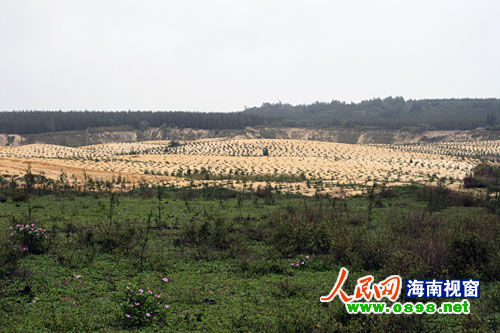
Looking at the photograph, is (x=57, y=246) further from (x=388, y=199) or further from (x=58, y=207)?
(x=388, y=199)

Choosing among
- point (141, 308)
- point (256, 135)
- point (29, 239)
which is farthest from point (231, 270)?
point (256, 135)

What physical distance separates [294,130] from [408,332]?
370 feet

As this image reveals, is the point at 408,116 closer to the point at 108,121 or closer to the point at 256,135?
the point at 256,135

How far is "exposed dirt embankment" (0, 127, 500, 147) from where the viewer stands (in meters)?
96.2

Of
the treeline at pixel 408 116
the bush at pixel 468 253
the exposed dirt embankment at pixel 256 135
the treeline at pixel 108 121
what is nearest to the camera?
the bush at pixel 468 253

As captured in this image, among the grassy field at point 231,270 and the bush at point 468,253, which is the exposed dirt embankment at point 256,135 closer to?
the grassy field at point 231,270

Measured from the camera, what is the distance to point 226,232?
34.8 ft

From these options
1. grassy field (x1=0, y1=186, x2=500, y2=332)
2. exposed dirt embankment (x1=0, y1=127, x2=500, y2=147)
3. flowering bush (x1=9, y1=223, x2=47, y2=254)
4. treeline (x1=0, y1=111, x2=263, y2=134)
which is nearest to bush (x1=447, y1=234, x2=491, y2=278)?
grassy field (x1=0, y1=186, x2=500, y2=332)

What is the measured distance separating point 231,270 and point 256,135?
337 feet

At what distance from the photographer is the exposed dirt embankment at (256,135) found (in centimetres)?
9625

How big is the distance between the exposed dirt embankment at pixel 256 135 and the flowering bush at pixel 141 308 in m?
98.0

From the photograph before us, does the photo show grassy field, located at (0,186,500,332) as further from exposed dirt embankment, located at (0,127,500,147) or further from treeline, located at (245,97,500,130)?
treeline, located at (245,97,500,130)

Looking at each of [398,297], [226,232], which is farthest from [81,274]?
[398,297]

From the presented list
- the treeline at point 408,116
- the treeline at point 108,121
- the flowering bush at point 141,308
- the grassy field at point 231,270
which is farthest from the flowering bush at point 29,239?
the treeline at point 408,116
